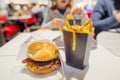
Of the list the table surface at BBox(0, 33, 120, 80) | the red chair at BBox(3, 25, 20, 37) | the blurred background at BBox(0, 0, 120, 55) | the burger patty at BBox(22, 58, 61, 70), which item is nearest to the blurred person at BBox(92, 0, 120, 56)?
the table surface at BBox(0, 33, 120, 80)

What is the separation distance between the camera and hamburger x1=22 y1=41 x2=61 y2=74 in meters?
Result: 0.75

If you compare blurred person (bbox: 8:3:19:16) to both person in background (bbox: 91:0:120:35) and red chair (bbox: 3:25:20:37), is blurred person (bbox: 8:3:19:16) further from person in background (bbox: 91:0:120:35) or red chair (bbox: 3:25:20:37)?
person in background (bbox: 91:0:120:35)

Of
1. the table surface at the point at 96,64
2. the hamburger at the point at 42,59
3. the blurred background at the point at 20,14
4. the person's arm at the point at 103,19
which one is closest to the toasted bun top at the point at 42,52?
the hamburger at the point at 42,59

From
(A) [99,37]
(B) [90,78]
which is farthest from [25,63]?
(A) [99,37]

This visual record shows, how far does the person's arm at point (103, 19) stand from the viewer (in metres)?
1.55

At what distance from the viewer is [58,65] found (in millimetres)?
787

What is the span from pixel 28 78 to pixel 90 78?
250 millimetres

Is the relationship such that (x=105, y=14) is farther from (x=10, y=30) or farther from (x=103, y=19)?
(x=10, y=30)

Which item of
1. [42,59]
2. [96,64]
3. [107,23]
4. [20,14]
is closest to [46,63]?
[42,59]

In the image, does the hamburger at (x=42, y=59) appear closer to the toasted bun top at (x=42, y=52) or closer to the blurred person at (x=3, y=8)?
the toasted bun top at (x=42, y=52)

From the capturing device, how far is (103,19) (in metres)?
1.72

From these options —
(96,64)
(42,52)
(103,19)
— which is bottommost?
(103,19)

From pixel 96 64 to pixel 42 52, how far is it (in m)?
0.27

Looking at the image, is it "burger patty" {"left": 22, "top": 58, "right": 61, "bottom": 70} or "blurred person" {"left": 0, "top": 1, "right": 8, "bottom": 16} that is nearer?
"burger patty" {"left": 22, "top": 58, "right": 61, "bottom": 70}
